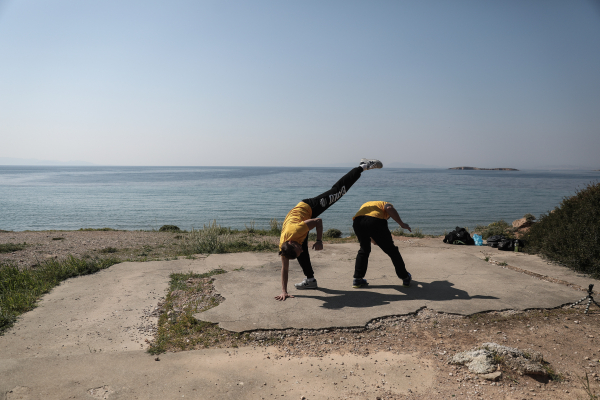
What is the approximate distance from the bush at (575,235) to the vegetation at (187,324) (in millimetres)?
6755

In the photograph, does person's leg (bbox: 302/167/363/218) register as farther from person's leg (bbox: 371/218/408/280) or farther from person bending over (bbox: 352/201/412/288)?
person's leg (bbox: 371/218/408/280)

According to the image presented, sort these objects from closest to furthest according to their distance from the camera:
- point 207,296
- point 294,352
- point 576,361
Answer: point 576,361 < point 294,352 < point 207,296

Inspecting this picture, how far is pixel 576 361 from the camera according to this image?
12.2 feet

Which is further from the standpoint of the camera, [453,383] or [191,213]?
[191,213]

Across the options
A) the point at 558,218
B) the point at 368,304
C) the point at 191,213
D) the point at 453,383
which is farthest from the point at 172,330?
the point at 191,213

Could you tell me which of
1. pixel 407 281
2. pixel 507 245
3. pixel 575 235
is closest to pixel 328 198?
pixel 407 281

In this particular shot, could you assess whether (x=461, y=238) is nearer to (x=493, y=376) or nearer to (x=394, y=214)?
(x=394, y=214)

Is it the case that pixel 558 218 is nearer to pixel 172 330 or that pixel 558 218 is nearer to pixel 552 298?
pixel 552 298

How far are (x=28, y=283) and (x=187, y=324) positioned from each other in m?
3.82

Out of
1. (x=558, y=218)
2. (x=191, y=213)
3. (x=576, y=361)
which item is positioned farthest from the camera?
(x=191, y=213)

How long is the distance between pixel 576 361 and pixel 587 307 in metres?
1.65

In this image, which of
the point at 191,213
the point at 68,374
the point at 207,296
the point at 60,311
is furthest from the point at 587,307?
the point at 191,213

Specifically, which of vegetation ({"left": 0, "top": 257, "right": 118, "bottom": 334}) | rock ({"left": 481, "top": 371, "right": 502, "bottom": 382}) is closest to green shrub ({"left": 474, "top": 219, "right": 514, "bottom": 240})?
rock ({"left": 481, "top": 371, "right": 502, "bottom": 382})

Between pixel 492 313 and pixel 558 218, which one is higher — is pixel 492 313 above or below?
below
